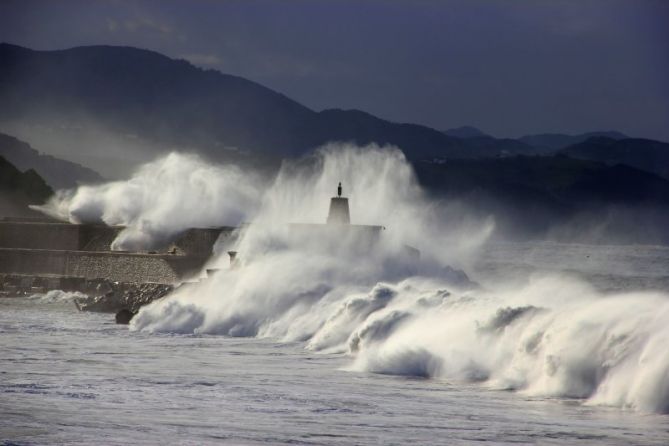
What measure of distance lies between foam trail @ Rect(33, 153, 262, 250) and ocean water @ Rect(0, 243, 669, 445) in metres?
21.3

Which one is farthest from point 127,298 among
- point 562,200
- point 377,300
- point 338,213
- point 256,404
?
point 562,200

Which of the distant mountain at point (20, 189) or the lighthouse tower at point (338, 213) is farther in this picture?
the distant mountain at point (20, 189)

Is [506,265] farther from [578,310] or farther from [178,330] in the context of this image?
[578,310]

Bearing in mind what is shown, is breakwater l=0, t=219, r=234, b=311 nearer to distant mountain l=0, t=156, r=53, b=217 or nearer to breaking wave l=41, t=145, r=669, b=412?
breaking wave l=41, t=145, r=669, b=412

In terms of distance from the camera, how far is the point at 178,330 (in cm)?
3075

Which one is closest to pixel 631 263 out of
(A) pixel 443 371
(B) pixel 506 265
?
(B) pixel 506 265

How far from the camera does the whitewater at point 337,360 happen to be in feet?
52.4

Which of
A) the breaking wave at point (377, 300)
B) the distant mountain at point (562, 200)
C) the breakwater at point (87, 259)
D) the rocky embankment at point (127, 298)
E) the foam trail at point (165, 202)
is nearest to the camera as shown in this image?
the breaking wave at point (377, 300)

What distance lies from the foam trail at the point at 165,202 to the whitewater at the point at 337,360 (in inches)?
333

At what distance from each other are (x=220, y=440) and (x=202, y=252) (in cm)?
2805

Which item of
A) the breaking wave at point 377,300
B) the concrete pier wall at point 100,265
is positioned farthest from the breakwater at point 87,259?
the breaking wave at point 377,300

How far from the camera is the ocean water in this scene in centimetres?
Answer: 1537

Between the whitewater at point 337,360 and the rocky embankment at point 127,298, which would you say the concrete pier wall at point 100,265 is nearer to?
the whitewater at point 337,360

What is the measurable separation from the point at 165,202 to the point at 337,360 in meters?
26.8
